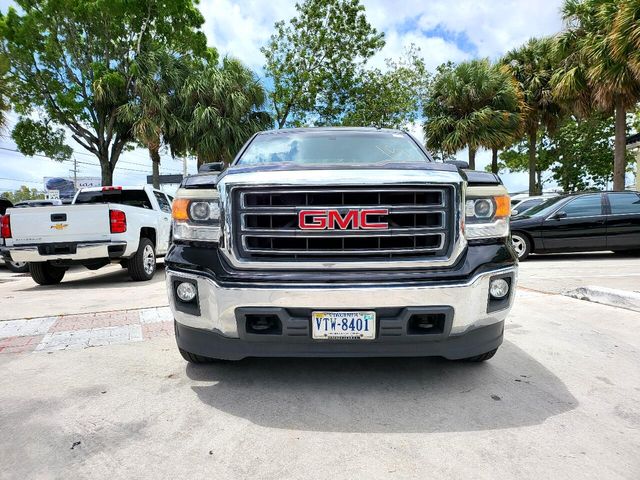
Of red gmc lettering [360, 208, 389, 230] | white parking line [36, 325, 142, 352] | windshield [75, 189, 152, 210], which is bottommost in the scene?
white parking line [36, 325, 142, 352]

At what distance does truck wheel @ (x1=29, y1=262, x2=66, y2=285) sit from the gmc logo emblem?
23.0ft

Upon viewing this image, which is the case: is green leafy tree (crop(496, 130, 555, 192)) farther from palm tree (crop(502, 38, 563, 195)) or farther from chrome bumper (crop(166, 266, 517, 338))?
chrome bumper (crop(166, 266, 517, 338))

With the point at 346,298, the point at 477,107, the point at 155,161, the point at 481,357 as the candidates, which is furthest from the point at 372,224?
the point at 477,107

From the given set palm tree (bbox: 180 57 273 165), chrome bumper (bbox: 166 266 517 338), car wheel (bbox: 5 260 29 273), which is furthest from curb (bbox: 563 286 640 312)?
palm tree (bbox: 180 57 273 165)

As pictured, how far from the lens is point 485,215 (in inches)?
110

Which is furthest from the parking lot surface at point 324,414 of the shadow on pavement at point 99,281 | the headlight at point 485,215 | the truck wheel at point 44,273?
the truck wheel at point 44,273

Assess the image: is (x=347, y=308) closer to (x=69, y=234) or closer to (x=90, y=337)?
(x=90, y=337)

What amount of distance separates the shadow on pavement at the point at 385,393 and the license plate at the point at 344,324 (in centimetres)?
42

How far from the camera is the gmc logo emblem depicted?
8.42ft

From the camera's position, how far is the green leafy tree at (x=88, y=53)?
17234mm

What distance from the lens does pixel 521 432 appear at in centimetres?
229

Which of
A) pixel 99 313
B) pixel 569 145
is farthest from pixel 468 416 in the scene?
pixel 569 145

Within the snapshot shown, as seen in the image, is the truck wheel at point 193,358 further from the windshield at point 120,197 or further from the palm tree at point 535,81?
the palm tree at point 535,81

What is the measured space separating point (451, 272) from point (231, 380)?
155cm
